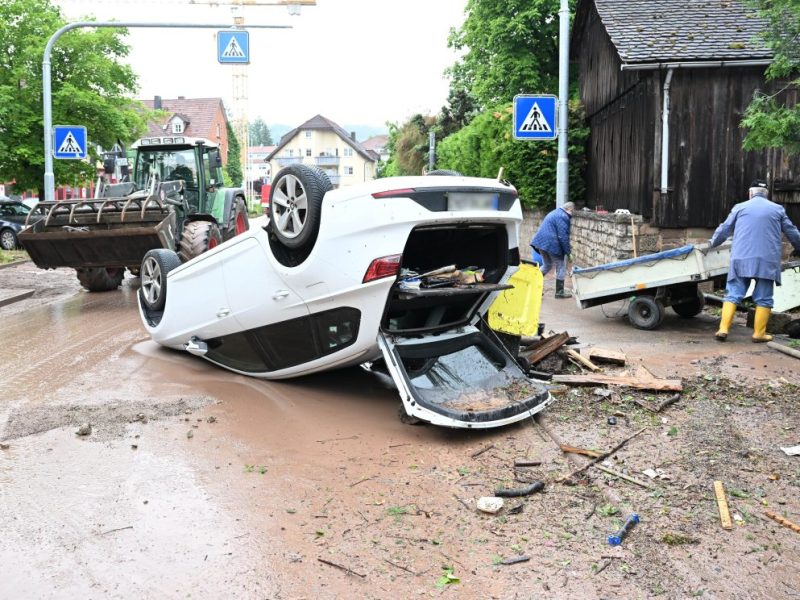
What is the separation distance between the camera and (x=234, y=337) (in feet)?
24.9

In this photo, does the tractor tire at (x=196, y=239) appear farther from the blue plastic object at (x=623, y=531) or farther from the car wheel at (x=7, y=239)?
the car wheel at (x=7, y=239)

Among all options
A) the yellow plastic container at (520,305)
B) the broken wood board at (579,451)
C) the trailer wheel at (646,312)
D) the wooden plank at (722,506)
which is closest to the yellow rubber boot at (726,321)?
the trailer wheel at (646,312)

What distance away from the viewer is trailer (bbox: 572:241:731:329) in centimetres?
990

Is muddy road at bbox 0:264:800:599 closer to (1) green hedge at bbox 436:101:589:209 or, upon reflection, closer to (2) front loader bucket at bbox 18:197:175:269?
(2) front loader bucket at bbox 18:197:175:269

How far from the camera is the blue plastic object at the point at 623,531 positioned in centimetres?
421

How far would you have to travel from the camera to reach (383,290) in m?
5.99

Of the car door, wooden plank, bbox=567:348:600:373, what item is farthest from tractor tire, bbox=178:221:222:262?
the car door

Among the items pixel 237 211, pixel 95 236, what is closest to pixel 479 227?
pixel 95 236

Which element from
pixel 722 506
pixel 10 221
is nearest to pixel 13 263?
pixel 10 221

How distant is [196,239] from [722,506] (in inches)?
409

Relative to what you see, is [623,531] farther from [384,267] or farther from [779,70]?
[779,70]

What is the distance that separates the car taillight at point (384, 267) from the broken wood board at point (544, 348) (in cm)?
245

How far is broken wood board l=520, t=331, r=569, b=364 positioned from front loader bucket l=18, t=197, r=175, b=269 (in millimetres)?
6938

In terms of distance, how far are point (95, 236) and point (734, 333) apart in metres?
9.60
